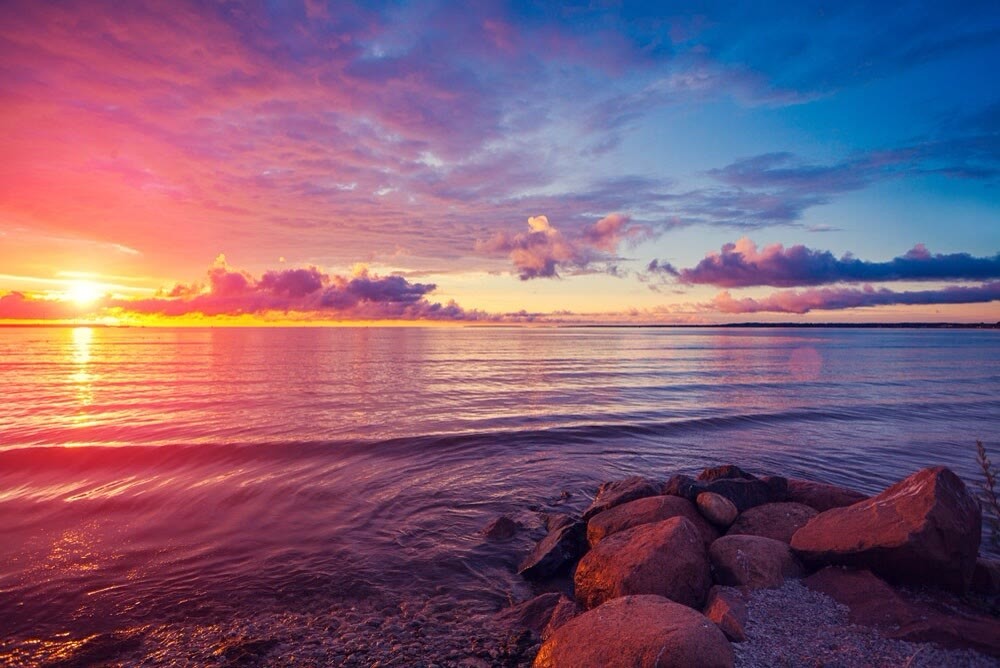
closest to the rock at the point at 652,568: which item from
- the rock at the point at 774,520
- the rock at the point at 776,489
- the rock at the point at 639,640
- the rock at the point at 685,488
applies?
the rock at the point at 639,640

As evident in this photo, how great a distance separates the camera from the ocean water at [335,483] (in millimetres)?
7211

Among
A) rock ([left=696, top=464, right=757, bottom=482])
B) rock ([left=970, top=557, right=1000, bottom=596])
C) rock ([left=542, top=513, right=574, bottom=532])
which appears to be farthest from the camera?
rock ([left=696, top=464, right=757, bottom=482])

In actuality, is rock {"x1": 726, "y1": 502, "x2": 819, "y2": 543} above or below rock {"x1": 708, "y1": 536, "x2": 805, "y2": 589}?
below

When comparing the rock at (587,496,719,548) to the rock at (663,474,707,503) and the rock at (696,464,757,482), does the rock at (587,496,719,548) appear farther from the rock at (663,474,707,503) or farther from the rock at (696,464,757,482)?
the rock at (696,464,757,482)

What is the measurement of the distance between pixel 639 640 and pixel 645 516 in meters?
4.26

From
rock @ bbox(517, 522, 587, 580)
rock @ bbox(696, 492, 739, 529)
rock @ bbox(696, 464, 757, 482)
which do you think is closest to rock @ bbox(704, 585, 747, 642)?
rock @ bbox(696, 492, 739, 529)

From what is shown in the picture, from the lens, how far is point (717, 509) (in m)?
9.48

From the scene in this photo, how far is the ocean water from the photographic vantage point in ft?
23.7

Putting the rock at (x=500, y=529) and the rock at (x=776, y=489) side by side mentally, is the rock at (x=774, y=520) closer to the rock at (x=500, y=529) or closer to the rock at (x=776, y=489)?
the rock at (x=776, y=489)

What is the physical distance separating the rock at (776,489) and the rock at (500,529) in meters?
5.40

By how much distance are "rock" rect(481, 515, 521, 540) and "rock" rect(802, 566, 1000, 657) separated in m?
5.37

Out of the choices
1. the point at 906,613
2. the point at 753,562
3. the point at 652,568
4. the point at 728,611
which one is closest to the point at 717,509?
the point at 753,562

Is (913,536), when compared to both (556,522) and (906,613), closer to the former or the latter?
(906,613)

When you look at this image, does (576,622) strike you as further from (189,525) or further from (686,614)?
(189,525)
